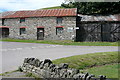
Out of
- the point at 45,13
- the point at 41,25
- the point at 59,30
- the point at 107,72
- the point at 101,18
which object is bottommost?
the point at 107,72

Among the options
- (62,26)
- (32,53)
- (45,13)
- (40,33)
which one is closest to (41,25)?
(40,33)

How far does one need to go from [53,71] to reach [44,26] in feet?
82.6

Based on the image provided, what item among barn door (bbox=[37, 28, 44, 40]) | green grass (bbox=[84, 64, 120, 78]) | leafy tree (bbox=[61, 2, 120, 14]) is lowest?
green grass (bbox=[84, 64, 120, 78])

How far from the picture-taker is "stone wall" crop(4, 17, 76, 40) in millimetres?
31669

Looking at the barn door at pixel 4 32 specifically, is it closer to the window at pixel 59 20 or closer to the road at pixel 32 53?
the window at pixel 59 20

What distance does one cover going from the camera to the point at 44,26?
1300 inches

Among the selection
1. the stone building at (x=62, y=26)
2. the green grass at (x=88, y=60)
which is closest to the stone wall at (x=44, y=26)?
the stone building at (x=62, y=26)

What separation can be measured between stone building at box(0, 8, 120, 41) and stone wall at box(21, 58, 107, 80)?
21380mm

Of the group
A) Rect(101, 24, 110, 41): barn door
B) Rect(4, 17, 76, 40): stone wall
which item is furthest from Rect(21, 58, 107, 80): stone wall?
Rect(101, 24, 110, 41): barn door

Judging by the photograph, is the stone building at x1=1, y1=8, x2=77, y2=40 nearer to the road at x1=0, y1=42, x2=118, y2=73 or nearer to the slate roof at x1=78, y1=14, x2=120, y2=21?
the slate roof at x1=78, y1=14, x2=120, y2=21

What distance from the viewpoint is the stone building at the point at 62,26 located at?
3064 centimetres

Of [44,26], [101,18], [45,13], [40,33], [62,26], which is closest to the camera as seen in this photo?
[101,18]

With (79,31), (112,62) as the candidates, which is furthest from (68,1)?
(112,62)

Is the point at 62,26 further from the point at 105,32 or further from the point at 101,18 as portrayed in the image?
the point at 105,32
